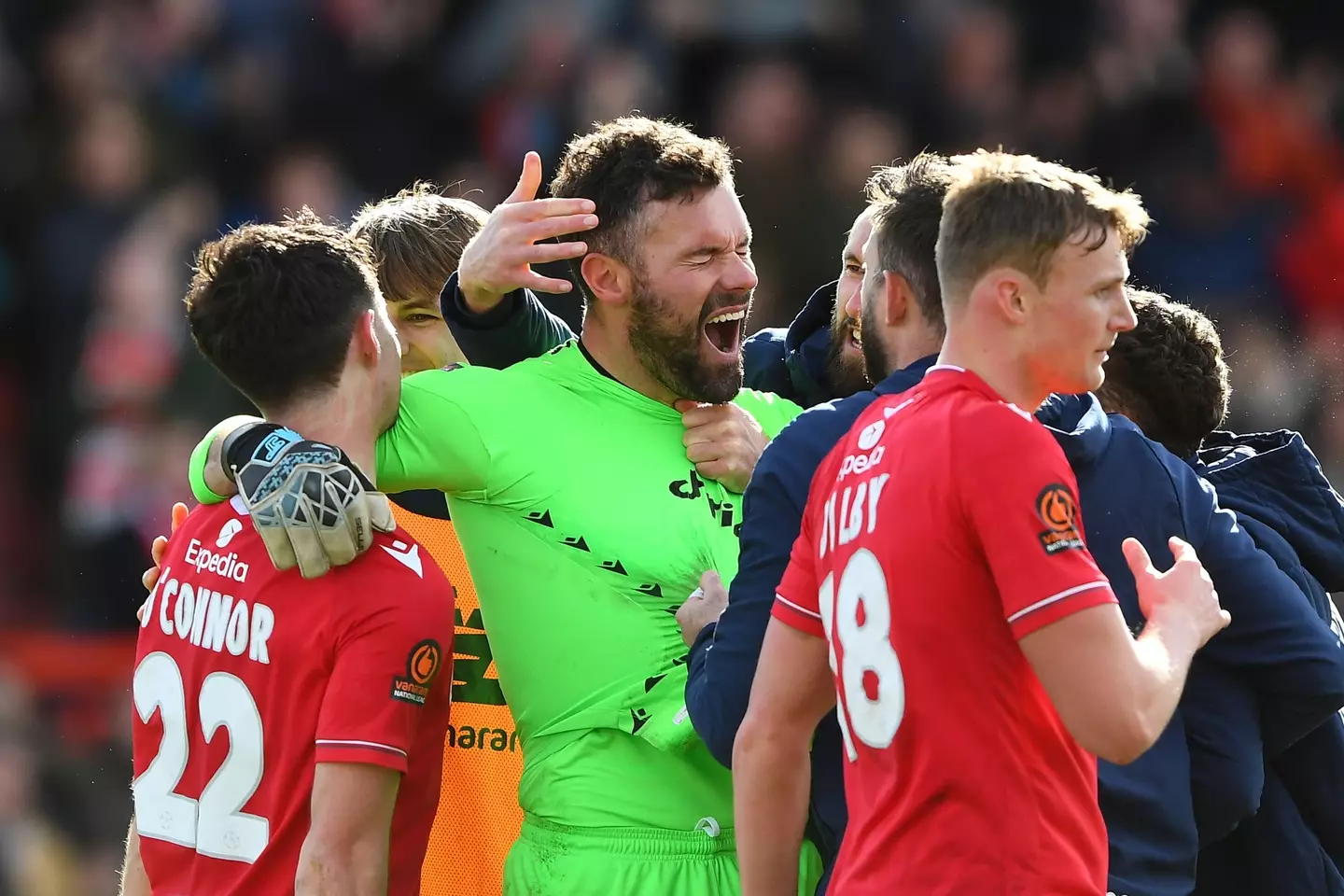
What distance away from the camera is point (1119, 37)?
11016 millimetres

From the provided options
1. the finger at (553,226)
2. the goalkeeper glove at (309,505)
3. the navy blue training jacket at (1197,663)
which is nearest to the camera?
the navy blue training jacket at (1197,663)

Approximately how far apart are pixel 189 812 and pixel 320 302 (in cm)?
101

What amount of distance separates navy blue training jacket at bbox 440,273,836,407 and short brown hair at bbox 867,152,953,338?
1.01 m

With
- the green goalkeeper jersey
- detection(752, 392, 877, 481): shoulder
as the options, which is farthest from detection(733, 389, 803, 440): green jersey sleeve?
detection(752, 392, 877, 481): shoulder

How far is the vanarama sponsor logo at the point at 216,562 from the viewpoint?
3.35 meters

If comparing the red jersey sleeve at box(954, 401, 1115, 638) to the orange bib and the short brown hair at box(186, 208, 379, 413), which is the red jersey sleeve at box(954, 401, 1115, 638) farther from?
the orange bib

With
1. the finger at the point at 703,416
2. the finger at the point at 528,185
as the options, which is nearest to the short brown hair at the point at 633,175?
the finger at the point at 528,185

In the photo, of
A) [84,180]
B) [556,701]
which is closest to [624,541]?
[556,701]

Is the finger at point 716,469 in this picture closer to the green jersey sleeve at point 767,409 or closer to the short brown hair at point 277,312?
the green jersey sleeve at point 767,409

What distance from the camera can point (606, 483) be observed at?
373cm

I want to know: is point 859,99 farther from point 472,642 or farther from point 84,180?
point 472,642

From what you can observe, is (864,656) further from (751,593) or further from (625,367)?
(625,367)

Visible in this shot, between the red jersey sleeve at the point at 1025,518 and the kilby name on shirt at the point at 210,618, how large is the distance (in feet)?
4.66

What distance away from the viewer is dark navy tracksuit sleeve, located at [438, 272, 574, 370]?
13.1 ft
